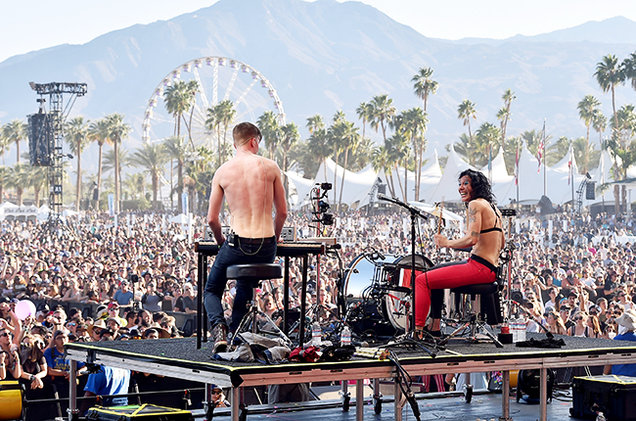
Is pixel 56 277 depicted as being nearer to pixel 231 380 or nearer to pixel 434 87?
pixel 231 380

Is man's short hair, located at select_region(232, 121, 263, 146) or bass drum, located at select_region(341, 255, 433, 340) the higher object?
man's short hair, located at select_region(232, 121, 263, 146)

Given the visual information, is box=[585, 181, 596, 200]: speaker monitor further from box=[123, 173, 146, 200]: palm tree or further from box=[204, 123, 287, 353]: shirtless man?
box=[123, 173, 146, 200]: palm tree

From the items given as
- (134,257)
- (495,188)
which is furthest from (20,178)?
(134,257)

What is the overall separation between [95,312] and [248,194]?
933 cm

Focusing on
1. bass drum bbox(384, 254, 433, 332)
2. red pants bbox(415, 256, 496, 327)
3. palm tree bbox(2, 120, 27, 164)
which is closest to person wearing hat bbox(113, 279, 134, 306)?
bass drum bbox(384, 254, 433, 332)

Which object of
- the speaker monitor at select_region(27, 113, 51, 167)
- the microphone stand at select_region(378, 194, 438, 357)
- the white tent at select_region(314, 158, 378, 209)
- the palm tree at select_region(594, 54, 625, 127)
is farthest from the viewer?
the white tent at select_region(314, 158, 378, 209)

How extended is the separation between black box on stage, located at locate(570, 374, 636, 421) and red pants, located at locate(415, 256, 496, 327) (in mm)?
1074

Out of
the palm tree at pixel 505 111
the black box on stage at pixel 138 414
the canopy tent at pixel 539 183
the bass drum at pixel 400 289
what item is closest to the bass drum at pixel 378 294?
the bass drum at pixel 400 289

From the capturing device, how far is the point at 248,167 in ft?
22.6

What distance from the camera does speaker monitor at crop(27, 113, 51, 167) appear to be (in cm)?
5481

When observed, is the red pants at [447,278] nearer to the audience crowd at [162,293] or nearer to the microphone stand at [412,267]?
the microphone stand at [412,267]

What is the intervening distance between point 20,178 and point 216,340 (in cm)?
10873

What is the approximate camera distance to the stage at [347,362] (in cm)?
601

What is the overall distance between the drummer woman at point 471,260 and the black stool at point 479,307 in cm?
8
